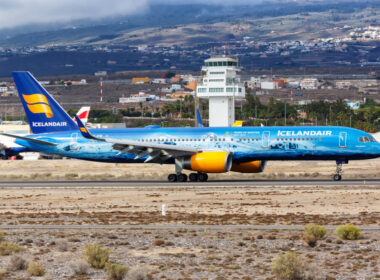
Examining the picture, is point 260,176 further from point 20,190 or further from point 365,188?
point 20,190

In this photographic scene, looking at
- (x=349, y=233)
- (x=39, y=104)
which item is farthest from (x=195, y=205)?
(x=39, y=104)

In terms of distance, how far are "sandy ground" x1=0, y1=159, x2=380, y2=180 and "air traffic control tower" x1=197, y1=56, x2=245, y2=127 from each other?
62604mm

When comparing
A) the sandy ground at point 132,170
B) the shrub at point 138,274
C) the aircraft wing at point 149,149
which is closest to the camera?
the shrub at point 138,274

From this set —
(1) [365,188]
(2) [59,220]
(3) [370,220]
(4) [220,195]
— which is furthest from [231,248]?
(1) [365,188]

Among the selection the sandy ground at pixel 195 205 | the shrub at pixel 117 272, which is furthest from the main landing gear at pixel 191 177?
the shrub at pixel 117 272

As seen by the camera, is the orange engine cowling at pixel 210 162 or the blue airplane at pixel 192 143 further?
the blue airplane at pixel 192 143

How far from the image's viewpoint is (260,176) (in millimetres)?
58281

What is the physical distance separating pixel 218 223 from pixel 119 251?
6813mm

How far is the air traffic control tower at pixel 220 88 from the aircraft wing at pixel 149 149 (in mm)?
86821

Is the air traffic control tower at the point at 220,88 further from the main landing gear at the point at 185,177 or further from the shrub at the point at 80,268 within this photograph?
the shrub at the point at 80,268

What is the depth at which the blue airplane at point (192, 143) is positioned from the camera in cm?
4969

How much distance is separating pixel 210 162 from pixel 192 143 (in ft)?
11.3

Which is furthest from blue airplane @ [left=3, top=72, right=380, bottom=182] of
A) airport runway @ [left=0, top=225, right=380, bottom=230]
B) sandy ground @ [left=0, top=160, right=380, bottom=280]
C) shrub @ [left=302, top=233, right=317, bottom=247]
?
shrub @ [left=302, top=233, right=317, bottom=247]

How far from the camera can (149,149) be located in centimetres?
5150
